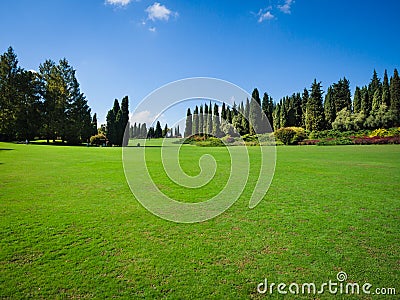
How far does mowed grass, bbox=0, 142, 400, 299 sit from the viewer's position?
11.6 feet

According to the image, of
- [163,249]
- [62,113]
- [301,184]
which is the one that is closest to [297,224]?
[163,249]

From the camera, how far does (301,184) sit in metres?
10.4

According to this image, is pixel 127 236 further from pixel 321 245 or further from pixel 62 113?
pixel 62 113

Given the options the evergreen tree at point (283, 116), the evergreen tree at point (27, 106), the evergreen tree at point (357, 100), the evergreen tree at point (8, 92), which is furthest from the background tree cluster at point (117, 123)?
the evergreen tree at point (357, 100)

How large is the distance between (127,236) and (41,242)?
5.28 feet

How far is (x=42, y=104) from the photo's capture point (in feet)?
175

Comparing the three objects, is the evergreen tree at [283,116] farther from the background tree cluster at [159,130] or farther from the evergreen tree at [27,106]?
the evergreen tree at [27,106]

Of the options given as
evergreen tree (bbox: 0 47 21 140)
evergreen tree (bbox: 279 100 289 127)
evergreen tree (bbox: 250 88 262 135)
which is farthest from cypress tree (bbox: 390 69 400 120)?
evergreen tree (bbox: 0 47 21 140)

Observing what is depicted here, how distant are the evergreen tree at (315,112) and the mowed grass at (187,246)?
5366 cm

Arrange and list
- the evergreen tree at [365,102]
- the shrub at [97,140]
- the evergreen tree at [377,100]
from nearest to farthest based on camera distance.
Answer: the shrub at [97,140]
the evergreen tree at [377,100]
the evergreen tree at [365,102]

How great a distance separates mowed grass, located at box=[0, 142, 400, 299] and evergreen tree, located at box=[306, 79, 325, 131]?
5366 centimetres

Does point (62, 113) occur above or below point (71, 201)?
above

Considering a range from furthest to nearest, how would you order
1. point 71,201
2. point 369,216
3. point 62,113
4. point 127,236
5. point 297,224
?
point 62,113
point 71,201
point 369,216
point 297,224
point 127,236

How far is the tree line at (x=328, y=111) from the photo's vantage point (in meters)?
51.0
